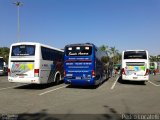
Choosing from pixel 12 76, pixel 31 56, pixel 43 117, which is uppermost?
pixel 31 56

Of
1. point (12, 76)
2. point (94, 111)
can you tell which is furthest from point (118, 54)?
point (94, 111)

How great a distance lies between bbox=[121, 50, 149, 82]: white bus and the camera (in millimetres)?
23094

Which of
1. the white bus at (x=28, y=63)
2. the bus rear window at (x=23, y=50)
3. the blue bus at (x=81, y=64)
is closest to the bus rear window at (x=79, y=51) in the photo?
the blue bus at (x=81, y=64)

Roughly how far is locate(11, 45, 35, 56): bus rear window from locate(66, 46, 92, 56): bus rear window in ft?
9.67

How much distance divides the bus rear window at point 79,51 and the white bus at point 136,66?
623 centimetres

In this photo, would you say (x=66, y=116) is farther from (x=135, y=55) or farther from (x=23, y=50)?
(x=135, y=55)

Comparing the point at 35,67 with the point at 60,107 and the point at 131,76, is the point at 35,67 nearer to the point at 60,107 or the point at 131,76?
the point at 60,107

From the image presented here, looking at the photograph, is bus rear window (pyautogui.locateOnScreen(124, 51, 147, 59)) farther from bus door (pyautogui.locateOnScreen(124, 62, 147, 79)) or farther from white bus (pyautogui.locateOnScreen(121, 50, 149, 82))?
bus door (pyautogui.locateOnScreen(124, 62, 147, 79))

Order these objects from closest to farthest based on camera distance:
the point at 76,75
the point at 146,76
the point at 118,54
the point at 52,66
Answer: the point at 76,75 < the point at 52,66 < the point at 146,76 < the point at 118,54

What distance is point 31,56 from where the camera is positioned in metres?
17.3

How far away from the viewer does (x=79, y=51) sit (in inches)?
746

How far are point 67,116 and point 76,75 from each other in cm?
1008

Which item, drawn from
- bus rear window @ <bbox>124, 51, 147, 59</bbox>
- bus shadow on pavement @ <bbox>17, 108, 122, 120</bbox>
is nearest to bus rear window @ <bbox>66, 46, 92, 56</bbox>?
bus rear window @ <bbox>124, 51, 147, 59</bbox>

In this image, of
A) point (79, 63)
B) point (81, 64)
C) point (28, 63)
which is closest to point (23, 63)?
point (28, 63)
